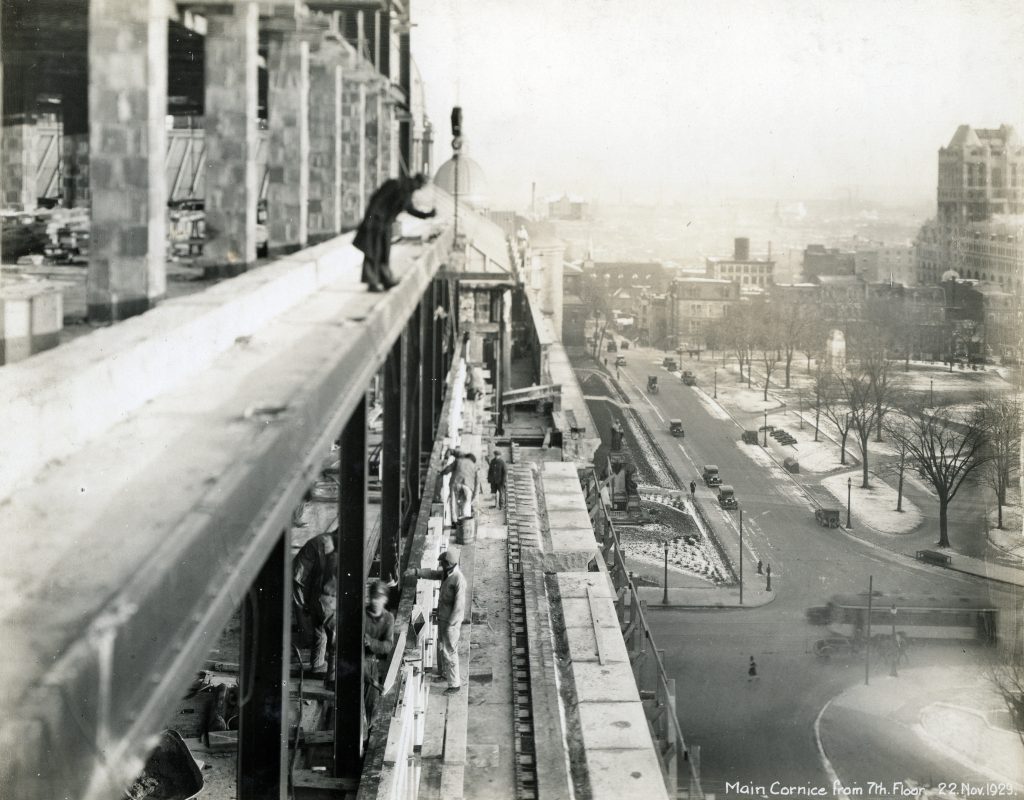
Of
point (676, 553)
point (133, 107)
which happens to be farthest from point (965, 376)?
point (133, 107)

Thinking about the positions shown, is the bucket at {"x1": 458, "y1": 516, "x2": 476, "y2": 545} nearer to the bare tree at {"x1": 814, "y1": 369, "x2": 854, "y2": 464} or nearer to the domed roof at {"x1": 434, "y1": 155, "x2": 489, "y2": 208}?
the bare tree at {"x1": 814, "y1": 369, "x2": 854, "y2": 464}

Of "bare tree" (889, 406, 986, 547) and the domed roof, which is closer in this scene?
"bare tree" (889, 406, 986, 547)

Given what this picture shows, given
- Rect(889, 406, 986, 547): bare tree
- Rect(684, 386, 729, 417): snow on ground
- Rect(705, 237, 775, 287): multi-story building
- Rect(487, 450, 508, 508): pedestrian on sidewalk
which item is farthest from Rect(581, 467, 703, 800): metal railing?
Rect(705, 237, 775, 287): multi-story building

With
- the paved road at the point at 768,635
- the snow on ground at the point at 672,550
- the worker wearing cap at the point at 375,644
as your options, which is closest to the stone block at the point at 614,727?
the worker wearing cap at the point at 375,644

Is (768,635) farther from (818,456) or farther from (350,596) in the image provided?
(350,596)

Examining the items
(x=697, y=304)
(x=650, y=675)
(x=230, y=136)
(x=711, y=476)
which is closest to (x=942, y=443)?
(x=711, y=476)

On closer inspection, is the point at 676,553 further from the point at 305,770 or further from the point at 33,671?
the point at 33,671
